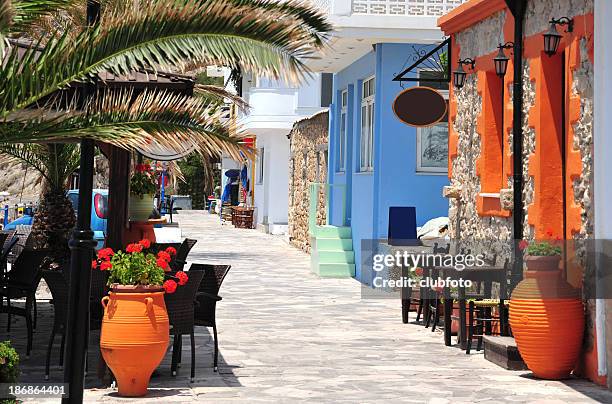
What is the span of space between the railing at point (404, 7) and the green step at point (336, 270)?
17.2 feet

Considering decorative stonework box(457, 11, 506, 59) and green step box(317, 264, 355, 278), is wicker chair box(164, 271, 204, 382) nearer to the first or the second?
decorative stonework box(457, 11, 506, 59)

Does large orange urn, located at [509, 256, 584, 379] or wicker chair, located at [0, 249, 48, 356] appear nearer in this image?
large orange urn, located at [509, 256, 584, 379]

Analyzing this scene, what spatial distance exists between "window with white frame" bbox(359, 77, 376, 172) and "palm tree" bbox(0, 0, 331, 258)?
11656 mm

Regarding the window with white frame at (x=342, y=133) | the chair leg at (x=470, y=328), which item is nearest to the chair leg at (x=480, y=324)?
the chair leg at (x=470, y=328)

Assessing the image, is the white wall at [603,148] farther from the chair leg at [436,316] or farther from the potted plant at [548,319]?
the chair leg at [436,316]

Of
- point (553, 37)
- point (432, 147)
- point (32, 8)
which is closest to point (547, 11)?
point (553, 37)

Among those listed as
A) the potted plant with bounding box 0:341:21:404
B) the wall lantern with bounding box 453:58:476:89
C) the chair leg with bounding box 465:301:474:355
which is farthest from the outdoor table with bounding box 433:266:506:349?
the potted plant with bounding box 0:341:21:404

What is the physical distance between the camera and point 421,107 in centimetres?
1477

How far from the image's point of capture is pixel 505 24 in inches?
453

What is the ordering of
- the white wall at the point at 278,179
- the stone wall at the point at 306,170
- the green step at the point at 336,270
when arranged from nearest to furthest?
the green step at the point at 336,270 < the stone wall at the point at 306,170 < the white wall at the point at 278,179

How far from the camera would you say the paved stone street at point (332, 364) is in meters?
8.29

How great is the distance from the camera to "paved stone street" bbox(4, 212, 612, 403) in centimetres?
829

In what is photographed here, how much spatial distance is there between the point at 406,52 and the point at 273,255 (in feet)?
27.8

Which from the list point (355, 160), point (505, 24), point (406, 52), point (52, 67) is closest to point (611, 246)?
point (505, 24)
